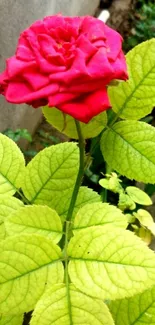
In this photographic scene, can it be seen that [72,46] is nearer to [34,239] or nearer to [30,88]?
[30,88]

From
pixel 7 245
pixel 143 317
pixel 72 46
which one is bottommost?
pixel 143 317

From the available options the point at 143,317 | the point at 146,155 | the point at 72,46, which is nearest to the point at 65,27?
the point at 72,46

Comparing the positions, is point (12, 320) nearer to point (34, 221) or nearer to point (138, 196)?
point (34, 221)

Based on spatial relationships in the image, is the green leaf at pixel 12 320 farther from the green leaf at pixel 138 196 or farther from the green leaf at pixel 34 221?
the green leaf at pixel 138 196

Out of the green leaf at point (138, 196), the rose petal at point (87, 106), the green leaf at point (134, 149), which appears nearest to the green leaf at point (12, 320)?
the green leaf at point (134, 149)

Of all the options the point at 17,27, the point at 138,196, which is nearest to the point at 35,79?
the point at 138,196

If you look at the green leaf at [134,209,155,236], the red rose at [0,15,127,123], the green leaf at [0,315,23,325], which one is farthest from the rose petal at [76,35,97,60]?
the green leaf at [134,209,155,236]
